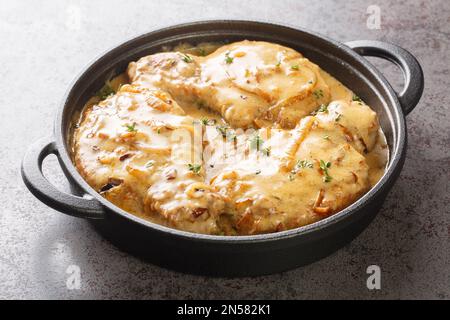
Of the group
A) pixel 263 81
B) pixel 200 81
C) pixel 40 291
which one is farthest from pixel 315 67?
pixel 40 291

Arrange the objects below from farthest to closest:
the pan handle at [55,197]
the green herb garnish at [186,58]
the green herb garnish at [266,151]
→ 1. the green herb garnish at [186,58]
2. the green herb garnish at [266,151]
3. the pan handle at [55,197]

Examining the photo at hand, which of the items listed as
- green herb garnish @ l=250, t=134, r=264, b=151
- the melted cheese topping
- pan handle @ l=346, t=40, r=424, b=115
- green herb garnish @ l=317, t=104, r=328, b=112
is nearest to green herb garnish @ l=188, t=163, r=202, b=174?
the melted cheese topping

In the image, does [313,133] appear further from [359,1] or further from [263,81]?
[359,1]

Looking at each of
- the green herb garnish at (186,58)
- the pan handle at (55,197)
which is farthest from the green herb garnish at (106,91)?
the pan handle at (55,197)

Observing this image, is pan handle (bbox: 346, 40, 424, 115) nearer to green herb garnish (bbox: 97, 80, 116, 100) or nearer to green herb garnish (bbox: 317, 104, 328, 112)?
green herb garnish (bbox: 317, 104, 328, 112)

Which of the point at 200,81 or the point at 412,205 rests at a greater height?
the point at 200,81

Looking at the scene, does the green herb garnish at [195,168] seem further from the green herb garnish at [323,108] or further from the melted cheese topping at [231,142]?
the green herb garnish at [323,108]
